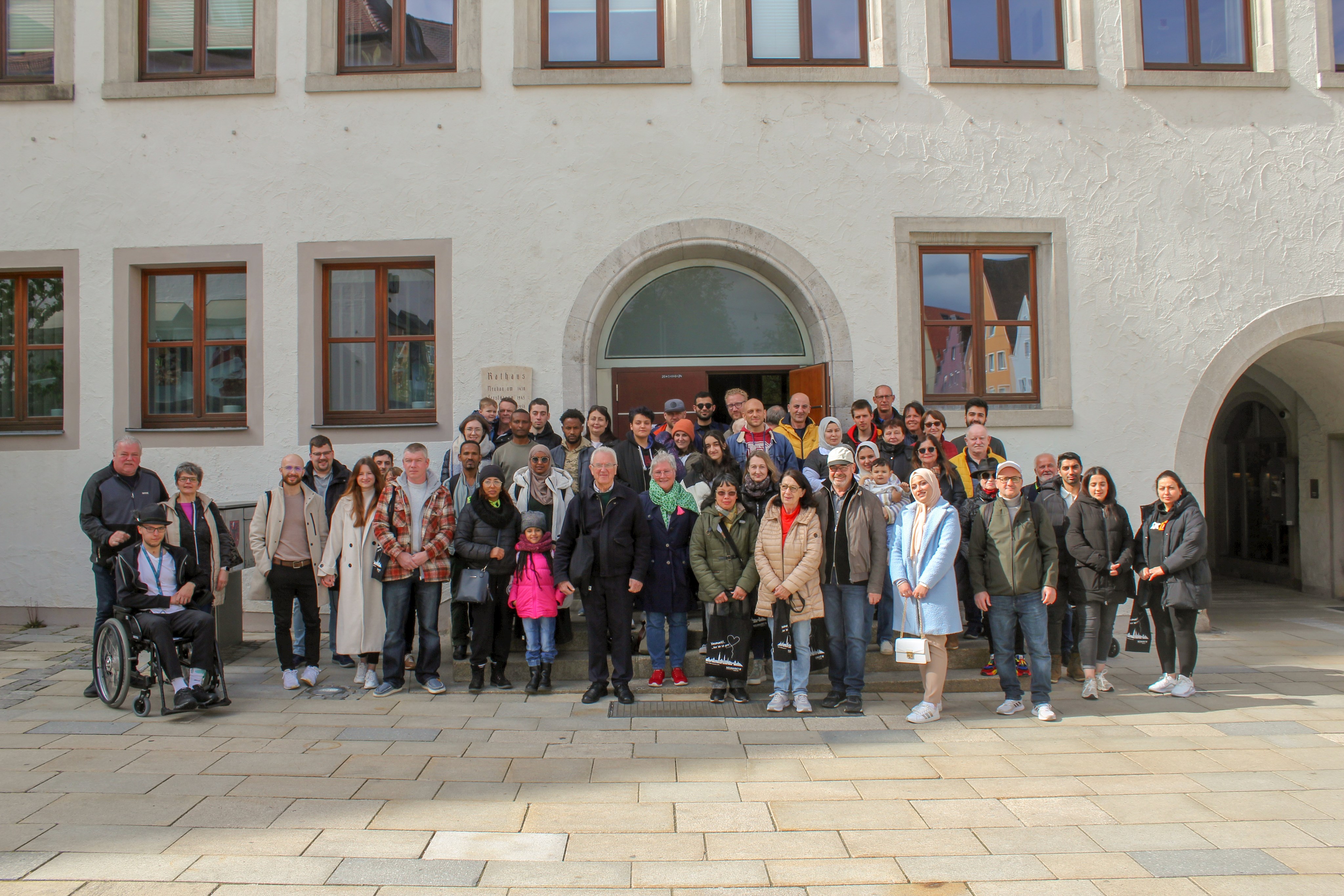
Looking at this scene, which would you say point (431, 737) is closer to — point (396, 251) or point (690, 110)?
point (396, 251)

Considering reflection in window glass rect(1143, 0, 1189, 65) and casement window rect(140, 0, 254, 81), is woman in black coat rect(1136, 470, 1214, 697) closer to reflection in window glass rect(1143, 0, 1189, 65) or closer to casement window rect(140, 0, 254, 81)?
reflection in window glass rect(1143, 0, 1189, 65)

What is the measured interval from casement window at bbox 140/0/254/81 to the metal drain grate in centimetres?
768

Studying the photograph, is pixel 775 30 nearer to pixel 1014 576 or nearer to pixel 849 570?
pixel 849 570

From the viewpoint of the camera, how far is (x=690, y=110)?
9.12 metres

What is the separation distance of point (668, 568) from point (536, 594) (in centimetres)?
98

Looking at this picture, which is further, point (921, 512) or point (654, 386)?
point (654, 386)

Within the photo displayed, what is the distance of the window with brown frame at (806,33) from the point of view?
9.34 m

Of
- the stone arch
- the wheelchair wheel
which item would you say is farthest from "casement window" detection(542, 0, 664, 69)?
the wheelchair wheel

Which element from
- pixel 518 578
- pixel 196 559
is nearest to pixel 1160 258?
pixel 518 578

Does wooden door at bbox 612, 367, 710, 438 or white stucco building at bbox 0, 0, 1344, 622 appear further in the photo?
wooden door at bbox 612, 367, 710, 438

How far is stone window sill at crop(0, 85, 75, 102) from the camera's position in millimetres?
9203

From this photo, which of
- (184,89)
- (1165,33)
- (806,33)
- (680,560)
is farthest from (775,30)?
(184,89)

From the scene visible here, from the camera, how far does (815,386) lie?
30.7 ft

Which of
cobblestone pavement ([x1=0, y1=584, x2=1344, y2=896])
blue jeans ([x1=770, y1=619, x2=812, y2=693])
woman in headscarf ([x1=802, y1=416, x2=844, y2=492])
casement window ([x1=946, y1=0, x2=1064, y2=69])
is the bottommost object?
cobblestone pavement ([x1=0, y1=584, x2=1344, y2=896])
